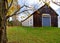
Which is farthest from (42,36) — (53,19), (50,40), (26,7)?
(53,19)

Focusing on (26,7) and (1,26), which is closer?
(1,26)

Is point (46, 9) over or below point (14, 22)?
over

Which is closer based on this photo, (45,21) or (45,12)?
(45,21)

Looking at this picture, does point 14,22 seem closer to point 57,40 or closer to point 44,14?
point 44,14

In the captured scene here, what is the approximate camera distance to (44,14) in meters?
34.1

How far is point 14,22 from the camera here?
31953 mm

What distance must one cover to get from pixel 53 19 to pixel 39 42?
1816 cm

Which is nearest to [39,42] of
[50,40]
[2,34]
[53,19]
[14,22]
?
[50,40]

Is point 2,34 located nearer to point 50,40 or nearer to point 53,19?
point 50,40

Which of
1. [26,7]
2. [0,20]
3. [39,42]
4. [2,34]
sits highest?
[26,7]

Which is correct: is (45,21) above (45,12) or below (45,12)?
below

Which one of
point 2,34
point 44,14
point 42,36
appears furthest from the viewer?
point 44,14

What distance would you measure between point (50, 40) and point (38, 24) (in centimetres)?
1609

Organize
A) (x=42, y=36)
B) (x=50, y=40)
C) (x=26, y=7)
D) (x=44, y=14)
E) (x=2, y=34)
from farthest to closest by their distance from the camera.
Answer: (x=44, y=14) < (x=42, y=36) < (x=50, y=40) < (x=26, y=7) < (x=2, y=34)
